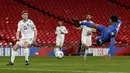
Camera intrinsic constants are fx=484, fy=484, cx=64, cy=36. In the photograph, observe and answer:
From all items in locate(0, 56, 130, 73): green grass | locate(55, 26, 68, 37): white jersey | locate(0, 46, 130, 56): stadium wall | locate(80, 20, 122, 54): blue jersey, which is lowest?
locate(0, 56, 130, 73): green grass

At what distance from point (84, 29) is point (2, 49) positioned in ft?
22.9

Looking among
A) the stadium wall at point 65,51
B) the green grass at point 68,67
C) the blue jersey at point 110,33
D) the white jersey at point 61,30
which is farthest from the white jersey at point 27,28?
the stadium wall at point 65,51

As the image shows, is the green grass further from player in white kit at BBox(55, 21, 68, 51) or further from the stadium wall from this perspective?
the stadium wall

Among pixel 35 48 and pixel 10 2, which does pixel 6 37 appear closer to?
pixel 35 48

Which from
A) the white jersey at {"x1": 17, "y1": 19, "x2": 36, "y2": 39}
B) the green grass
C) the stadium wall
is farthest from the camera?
the stadium wall

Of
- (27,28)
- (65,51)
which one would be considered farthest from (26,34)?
(65,51)

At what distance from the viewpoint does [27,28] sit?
750 inches

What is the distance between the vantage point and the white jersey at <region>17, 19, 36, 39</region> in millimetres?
18938

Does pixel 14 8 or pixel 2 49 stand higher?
pixel 14 8

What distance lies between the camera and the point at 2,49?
30.5m

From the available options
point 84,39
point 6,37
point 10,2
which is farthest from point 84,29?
point 10,2

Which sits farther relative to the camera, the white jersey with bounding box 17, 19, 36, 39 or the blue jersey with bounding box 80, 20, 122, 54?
the white jersey with bounding box 17, 19, 36, 39

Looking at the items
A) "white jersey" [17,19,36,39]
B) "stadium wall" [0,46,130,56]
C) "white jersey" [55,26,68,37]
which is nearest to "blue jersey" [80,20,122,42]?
"white jersey" [17,19,36,39]

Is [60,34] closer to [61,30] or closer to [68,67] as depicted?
[61,30]
